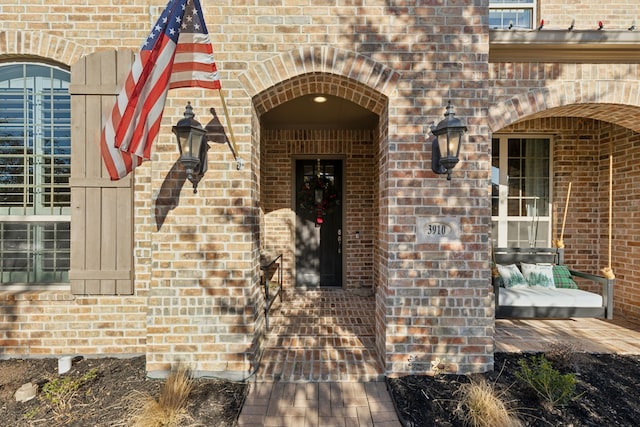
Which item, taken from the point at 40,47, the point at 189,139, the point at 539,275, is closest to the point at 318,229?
the point at 189,139

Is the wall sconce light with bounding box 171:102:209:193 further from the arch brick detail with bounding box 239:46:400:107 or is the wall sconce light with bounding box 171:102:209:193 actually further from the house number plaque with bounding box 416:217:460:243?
the house number plaque with bounding box 416:217:460:243

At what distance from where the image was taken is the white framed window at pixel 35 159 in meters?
3.40

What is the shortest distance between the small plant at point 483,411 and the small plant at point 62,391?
3.34 meters

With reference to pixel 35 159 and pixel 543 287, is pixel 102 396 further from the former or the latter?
A: pixel 543 287

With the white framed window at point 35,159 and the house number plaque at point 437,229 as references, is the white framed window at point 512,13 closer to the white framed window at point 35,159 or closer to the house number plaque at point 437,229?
the house number plaque at point 437,229

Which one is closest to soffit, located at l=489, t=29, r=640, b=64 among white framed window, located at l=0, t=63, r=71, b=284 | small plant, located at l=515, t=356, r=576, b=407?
small plant, located at l=515, t=356, r=576, b=407

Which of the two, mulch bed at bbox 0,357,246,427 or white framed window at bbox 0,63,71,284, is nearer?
mulch bed at bbox 0,357,246,427

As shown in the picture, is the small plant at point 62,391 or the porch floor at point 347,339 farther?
the porch floor at point 347,339

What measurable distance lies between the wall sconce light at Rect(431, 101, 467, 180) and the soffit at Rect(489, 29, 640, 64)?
1.05 metres

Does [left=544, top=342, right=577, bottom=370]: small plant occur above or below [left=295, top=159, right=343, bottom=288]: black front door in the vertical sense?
below

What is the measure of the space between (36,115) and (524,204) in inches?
280

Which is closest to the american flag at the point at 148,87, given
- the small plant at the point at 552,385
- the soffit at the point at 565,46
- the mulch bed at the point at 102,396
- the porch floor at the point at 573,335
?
the mulch bed at the point at 102,396

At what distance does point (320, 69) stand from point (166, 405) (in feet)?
10.7

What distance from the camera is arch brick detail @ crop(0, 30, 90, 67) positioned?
10.3 ft
